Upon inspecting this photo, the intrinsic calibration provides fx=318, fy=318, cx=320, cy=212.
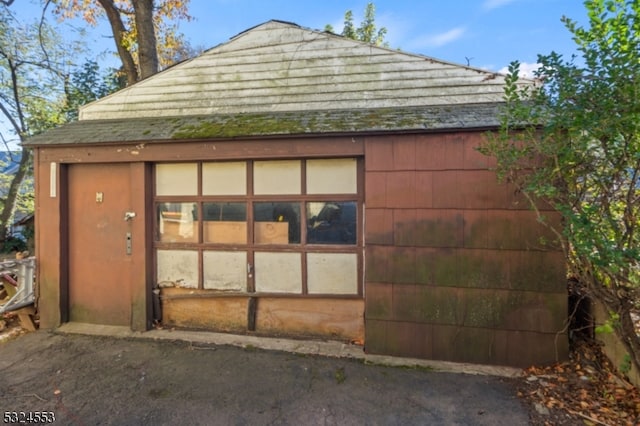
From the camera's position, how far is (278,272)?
13.2 feet

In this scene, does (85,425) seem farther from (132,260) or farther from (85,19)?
(85,19)

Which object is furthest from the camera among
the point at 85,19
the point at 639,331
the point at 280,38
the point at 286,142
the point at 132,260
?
the point at 85,19

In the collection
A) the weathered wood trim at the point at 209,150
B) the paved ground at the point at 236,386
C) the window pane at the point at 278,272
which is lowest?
Result: the paved ground at the point at 236,386

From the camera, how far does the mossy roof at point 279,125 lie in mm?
3471

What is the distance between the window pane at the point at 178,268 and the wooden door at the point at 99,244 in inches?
16.5

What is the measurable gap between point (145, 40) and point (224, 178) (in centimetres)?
515

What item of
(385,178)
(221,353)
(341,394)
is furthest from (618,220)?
(221,353)

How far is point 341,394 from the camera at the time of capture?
2.87 metres

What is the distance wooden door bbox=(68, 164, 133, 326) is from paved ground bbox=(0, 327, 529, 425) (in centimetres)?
57

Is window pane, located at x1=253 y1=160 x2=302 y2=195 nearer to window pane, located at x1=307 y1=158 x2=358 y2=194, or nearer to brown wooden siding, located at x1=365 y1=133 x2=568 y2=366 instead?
window pane, located at x1=307 y1=158 x2=358 y2=194

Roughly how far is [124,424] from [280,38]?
479 cm

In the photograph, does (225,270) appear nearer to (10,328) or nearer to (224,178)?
(224,178)

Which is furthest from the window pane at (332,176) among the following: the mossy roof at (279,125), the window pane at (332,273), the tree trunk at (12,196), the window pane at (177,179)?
the tree trunk at (12,196)

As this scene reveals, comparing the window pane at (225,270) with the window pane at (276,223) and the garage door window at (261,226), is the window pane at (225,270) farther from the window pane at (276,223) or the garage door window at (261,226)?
the window pane at (276,223)
